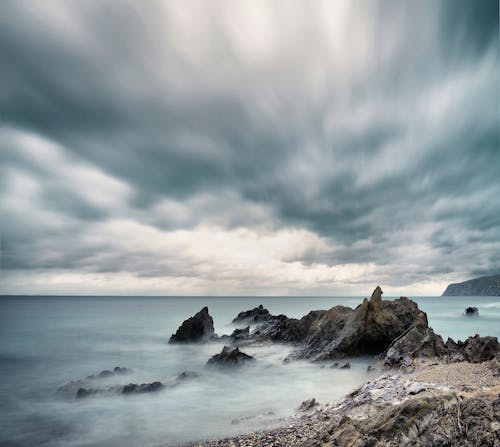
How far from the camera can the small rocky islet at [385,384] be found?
6.96m

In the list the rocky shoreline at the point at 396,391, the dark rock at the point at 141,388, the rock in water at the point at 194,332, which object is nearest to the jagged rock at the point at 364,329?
the rocky shoreline at the point at 396,391

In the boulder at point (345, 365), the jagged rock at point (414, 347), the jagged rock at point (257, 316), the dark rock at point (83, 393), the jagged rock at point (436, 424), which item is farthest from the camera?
the jagged rock at point (257, 316)

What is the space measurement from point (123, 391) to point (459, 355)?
973 inches

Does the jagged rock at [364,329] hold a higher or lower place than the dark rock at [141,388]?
higher

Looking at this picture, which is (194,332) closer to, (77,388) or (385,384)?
(77,388)

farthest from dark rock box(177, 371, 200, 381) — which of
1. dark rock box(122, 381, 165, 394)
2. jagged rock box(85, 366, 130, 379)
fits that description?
jagged rock box(85, 366, 130, 379)

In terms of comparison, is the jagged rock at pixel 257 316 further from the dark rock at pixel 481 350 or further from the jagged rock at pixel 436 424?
the jagged rock at pixel 436 424

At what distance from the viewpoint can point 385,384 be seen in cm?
1389

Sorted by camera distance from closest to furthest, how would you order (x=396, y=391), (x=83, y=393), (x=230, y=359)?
(x=396, y=391) < (x=83, y=393) < (x=230, y=359)

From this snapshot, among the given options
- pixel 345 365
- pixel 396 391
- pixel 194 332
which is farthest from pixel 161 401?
pixel 194 332

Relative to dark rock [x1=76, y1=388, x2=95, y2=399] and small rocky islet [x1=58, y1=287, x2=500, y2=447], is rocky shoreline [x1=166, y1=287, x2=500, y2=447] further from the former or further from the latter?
dark rock [x1=76, y1=388, x2=95, y2=399]

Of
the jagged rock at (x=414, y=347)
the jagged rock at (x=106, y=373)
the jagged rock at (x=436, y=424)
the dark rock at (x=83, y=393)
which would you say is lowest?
the jagged rock at (x=106, y=373)

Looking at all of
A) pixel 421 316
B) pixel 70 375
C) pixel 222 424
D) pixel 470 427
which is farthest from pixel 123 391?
pixel 421 316

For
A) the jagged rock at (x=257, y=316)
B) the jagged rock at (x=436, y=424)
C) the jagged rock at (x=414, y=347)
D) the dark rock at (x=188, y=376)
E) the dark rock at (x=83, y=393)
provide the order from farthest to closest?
the jagged rock at (x=257, y=316) → the dark rock at (x=188, y=376) → the jagged rock at (x=414, y=347) → the dark rock at (x=83, y=393) → the jagged rock at (x=436, y=424)
